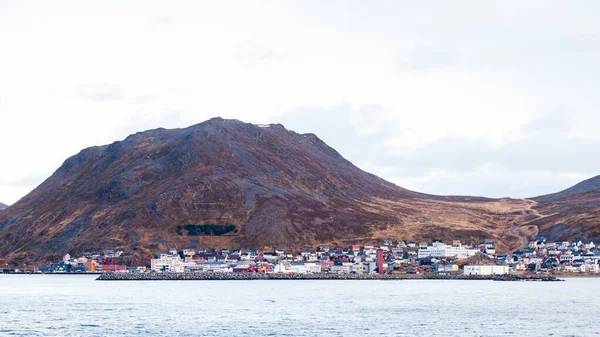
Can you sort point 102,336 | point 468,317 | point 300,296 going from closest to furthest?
point 102,336 < point 468,317 < point 300,296

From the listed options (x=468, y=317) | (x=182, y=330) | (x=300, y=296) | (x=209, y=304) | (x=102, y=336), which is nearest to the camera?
(x=102, y=336)

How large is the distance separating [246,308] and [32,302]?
4311 cm

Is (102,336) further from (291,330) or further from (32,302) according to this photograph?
(32,302)

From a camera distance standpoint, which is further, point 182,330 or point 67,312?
point 67,312

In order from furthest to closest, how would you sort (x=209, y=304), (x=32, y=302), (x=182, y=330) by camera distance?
1. (x=32, y=302)
2. (x=209, y=304)
3. (x=182, y=330)

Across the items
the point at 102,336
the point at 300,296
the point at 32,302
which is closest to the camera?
the point at 102,336

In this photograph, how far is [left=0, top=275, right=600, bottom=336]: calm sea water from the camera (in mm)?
96188

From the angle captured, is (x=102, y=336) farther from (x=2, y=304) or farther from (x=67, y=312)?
(x=2, y=304)

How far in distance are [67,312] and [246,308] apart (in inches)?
1022

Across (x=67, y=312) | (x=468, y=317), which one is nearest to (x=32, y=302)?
(x=67, y=312)

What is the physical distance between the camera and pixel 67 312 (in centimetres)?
12488

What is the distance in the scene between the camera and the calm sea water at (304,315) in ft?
316

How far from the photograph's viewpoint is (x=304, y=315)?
11662cm

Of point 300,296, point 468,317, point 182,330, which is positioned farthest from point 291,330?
point 300,296
